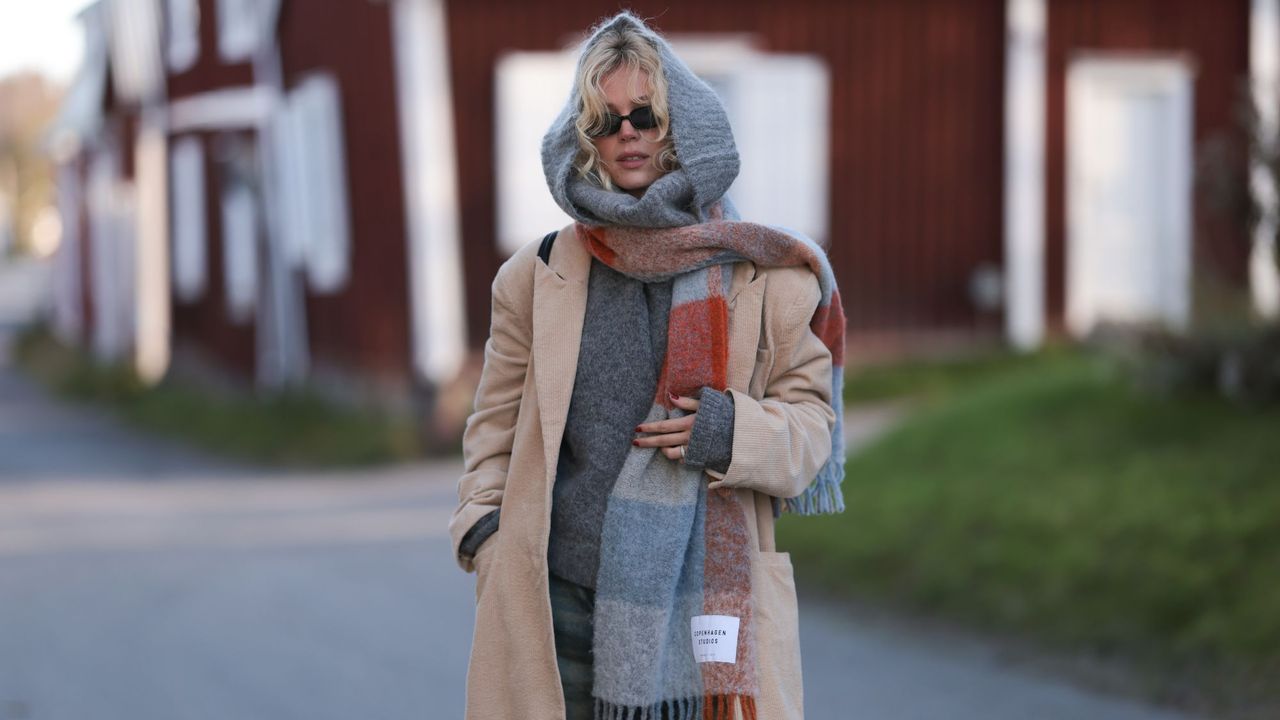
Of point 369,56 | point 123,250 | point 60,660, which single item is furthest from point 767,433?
point 123,250

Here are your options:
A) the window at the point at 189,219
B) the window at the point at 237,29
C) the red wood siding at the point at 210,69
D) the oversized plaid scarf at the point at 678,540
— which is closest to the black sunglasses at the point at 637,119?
the oversized plaid scarf at the point at 678,540

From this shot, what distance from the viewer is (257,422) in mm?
16016

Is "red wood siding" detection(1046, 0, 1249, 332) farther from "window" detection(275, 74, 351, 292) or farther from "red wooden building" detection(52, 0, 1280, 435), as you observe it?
"window" detection(275, 74, 351, 292)

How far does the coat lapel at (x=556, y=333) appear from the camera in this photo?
322cm

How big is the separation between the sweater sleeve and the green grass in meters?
10.8

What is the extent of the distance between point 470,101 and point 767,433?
37.0 feet

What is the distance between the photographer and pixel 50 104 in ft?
241

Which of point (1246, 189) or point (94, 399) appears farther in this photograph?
point (94, 399)

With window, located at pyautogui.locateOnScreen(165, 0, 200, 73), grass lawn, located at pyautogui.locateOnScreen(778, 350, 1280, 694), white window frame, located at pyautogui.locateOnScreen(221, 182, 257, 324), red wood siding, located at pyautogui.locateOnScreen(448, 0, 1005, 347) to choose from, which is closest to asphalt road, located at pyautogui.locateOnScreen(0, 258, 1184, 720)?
grass lawn, located at pyautogui.locateOnScreen(778, 350, 1280, 694)

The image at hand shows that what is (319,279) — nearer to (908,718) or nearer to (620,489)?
(908,718)

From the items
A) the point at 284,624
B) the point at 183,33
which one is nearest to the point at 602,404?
the point at 284,624

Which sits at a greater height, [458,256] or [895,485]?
[458,256]

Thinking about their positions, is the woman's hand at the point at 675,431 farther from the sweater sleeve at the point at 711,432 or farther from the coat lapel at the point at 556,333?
the coat lapel at the point at 556,333

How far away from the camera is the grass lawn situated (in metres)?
6.34
